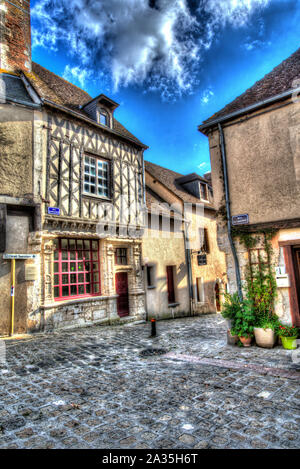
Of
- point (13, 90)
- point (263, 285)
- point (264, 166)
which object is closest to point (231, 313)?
point (263, 285)

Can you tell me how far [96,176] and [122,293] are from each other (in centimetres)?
439

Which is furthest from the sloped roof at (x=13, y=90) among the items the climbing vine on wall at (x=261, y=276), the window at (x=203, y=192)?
the window at (x=203, y=192)

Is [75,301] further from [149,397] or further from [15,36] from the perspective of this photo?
[15,36]

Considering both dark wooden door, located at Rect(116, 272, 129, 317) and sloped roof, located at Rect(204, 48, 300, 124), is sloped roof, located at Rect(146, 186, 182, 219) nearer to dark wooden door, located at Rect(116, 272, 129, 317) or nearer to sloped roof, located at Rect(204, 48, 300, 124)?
dark wooden door, located at Rect(116, 272, 129, 317)

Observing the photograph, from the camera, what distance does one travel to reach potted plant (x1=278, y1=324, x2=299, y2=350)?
5.14 metres

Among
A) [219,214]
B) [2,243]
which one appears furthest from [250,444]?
[2,243]

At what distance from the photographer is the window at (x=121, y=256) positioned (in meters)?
9.97

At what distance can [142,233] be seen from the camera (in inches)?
418

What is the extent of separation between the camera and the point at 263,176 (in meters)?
6.04

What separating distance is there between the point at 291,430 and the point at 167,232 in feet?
30.8

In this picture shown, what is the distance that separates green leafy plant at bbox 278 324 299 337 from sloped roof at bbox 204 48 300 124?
4.96 m

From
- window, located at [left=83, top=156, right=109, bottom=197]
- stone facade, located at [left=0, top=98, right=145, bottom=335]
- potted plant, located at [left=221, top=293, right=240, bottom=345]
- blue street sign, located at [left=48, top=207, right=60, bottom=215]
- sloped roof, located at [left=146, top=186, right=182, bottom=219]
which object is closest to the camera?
potted plant, located at [left=221, top=293, right=240, bottom=345]

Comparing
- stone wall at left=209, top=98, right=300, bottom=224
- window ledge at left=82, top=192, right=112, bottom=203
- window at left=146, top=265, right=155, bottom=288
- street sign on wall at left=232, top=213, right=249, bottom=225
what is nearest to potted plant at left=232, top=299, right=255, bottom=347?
street sign on wall at left=232, top=213, right=249, bottom=225

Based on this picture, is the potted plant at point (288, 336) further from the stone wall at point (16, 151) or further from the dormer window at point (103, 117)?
the dormer window at point (103, 117)
